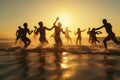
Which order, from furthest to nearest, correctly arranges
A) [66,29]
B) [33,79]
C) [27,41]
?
[66,29]
[27,41]
[33,79]

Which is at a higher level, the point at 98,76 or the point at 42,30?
the point at 42,30

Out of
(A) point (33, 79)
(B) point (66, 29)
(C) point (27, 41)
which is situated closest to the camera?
(A) point (33, 79)

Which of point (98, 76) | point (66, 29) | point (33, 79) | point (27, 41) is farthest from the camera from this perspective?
point (66, 29)

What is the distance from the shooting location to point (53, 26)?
26281mm

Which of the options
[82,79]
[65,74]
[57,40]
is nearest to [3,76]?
[65,74]

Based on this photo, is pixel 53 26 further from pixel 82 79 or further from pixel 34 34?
pixel 82 79

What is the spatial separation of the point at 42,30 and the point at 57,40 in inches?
94.6

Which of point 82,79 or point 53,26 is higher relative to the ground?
point 53,26

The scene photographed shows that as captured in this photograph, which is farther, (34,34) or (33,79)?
(34,34)

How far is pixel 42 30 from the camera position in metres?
26.1

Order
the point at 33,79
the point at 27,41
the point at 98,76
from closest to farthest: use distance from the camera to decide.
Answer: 1. the point at 33,79
2. the point at 98,76
3. the point at 27,41

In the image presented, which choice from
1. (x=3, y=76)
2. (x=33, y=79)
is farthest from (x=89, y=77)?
(x=3, y=76)

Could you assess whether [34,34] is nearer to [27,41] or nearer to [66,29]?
[27,41]

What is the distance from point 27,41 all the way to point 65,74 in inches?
700
